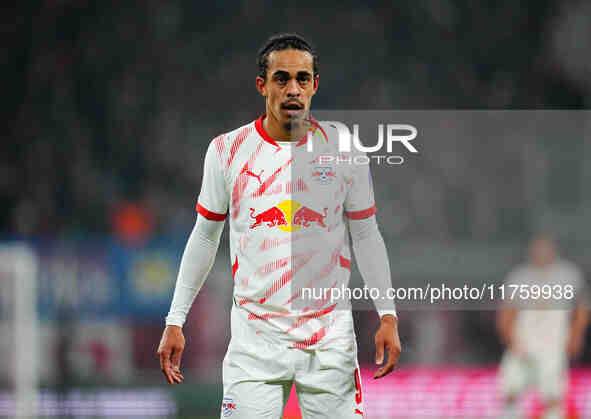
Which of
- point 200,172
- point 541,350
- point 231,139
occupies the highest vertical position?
point 200,172

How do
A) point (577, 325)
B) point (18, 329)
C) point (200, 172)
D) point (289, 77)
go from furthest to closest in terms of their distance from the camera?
point (200, 172) → point (577, 325) → point (18, 329) → point (289, 77)

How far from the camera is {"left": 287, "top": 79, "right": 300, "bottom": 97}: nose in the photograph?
3.19 m

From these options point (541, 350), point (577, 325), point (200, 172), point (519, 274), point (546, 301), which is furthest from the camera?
point (200, 172)

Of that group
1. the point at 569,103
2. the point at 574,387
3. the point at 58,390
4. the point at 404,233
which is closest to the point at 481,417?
the point at 574,387

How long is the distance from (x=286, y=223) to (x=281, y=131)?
34 cm

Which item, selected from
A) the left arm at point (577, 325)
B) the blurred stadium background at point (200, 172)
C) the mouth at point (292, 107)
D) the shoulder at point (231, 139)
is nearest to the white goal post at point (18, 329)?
the blurred stadium background at point (200, 172)

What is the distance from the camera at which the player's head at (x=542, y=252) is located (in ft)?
18.7

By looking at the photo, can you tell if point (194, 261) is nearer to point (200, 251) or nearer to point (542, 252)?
point (200, 251)

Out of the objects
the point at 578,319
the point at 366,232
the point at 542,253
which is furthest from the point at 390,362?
the point at 578,319

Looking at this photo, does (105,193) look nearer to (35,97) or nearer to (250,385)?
(35,97)

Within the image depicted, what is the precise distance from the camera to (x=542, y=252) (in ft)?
19.7

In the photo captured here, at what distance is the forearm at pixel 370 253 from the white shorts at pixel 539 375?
4.70 metres

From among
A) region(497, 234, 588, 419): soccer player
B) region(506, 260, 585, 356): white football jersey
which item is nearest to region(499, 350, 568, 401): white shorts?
region(497, 234, 588, 419): soccer player

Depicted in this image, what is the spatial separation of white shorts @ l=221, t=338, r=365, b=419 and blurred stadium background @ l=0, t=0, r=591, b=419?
1564mm
